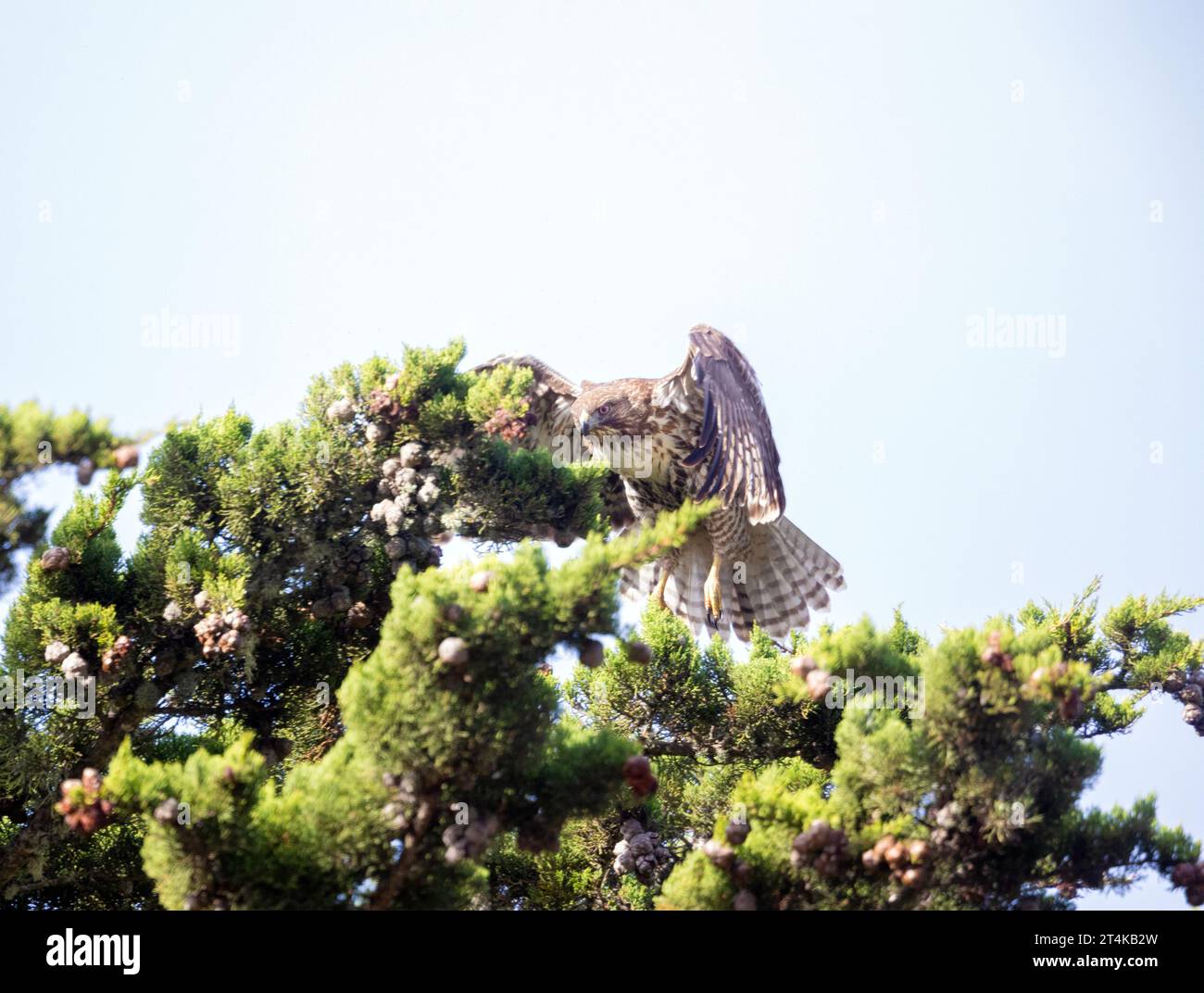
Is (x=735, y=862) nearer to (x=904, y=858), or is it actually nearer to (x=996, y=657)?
(x=904, y=858)

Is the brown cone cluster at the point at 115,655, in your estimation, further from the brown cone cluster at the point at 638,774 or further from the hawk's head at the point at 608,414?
the hawk's head at the point at 608,414

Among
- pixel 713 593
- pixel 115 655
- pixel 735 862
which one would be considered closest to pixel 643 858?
pixel 735 862

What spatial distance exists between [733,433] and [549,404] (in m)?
1.61

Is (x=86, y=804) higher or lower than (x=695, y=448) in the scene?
lower

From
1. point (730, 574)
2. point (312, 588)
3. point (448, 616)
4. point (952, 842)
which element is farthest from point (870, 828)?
point (730, 574)

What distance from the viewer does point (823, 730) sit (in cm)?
549

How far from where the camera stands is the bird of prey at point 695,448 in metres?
7.69

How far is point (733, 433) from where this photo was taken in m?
7.60

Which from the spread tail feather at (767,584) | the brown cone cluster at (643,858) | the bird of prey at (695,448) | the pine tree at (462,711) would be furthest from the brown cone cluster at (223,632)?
the spread tail feather at (767,584)

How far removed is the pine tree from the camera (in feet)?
11.7
